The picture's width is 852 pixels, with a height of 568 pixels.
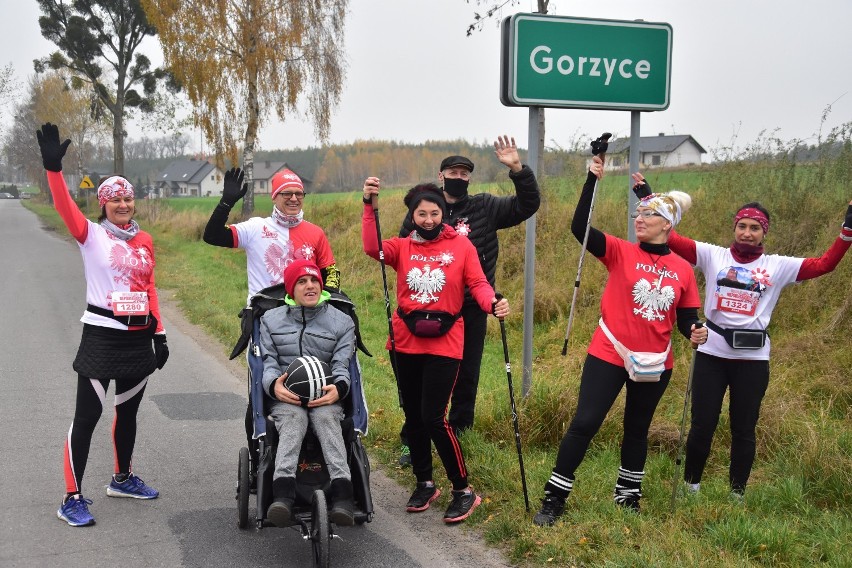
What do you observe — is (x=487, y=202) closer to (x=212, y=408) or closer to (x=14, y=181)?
(x=212, y=408)

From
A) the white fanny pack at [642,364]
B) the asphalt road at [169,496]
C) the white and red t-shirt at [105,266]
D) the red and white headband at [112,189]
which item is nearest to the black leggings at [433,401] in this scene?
the asphalt road at [169,496]

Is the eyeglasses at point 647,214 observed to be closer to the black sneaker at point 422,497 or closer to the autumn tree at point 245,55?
the black sneaker at point 422,497

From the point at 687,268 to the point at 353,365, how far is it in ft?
6.72

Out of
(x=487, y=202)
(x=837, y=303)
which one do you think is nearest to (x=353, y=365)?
(x=487, y=202)

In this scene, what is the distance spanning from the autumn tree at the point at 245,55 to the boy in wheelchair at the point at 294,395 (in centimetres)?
2038

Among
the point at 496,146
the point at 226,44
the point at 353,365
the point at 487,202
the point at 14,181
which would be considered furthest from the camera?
the point at 14,181

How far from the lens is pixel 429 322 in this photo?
183 inches

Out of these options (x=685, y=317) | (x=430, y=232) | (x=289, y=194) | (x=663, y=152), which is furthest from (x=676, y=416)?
(x=663, y=152)

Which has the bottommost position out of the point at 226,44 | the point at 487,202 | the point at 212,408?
the point at 212,408

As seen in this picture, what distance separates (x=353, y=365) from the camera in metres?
4.54

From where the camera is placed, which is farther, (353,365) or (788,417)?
(788,417)

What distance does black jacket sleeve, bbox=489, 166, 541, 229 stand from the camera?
5.01 m

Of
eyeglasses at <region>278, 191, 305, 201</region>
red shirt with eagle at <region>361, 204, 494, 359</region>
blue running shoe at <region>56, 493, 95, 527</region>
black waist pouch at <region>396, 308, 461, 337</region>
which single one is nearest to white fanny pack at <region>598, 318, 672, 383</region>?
red shirt with eagle at <region>361, 204, 494, 359</region>

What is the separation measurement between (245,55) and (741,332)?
72.9ft
